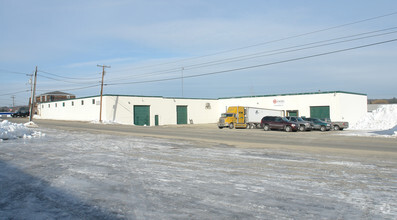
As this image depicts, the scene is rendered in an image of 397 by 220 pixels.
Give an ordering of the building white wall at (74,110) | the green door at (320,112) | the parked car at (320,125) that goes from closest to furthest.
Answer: the parked car at (320,125) → the green door at (320,112) → the building white wall at (74,110)

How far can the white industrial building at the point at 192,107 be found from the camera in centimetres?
4631

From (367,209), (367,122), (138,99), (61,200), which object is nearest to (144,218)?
(61,200)

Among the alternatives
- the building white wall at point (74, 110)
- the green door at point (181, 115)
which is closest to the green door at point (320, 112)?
the green door at point (181, 115)

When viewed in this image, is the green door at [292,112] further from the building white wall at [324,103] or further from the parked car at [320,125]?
the parked car at [320,125]

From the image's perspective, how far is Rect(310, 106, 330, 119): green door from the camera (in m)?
46.1

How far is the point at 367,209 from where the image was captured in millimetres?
5961

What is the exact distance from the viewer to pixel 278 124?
3512cm

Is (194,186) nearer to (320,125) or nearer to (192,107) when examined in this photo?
(320,125)

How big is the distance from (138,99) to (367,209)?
156 feet

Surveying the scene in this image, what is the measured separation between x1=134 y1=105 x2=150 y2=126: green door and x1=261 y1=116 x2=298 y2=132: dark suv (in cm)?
2240

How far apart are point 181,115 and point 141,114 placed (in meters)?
8.39

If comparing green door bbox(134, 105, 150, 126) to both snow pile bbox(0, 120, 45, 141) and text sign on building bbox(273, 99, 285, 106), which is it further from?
snow pile bbox(0, 120, 45, 141)

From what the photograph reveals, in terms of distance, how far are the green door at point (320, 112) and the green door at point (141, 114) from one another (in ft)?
83.7

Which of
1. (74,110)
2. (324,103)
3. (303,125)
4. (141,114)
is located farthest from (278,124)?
(74,110)
